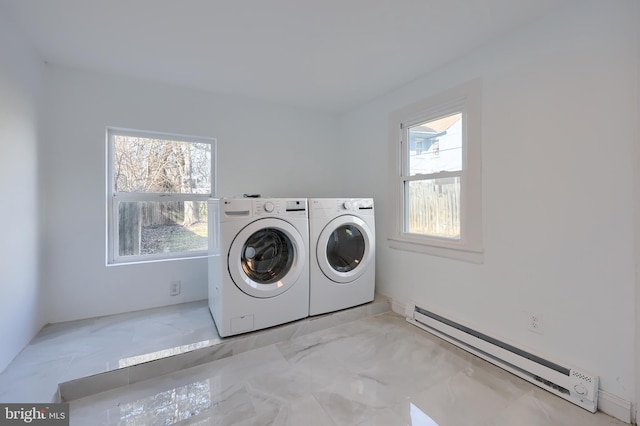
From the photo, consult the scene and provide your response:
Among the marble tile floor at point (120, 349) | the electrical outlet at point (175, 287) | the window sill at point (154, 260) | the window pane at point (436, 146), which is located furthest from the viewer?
the electrical outlet at point (175, 287)

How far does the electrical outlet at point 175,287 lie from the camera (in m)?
2.51

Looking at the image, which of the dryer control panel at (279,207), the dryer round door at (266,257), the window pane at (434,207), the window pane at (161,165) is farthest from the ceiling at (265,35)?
the dryer round door at (266,257)

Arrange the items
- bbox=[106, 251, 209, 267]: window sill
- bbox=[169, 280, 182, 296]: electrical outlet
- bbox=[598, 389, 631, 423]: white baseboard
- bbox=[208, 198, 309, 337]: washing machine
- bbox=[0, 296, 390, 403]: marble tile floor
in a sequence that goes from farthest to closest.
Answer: bbox=[169, 280, 182, 296]: electrical outlet → bbox=[106, 251, 209, 267]: window sill → bbox=[208, 198, 309, 337]: washing machine → bbox=[0, 296, 390, 403]: marble tile floor → bbox=[598, 389, 631, 423]: white baseboard

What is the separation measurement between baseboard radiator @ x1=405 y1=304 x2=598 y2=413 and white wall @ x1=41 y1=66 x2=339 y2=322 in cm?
212

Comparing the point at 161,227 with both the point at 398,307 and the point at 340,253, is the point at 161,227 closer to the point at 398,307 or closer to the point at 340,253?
the point at 340,253

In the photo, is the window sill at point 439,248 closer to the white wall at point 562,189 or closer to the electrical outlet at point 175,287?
the white wall at point 562,189

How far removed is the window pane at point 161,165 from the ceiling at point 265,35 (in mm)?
567

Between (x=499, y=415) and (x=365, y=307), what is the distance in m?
1.24

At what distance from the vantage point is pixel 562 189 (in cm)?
152

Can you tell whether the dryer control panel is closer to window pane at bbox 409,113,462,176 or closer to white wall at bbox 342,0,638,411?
window pane at bbox 409,113,462,176

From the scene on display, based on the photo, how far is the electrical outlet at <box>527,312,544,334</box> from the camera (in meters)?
1.62

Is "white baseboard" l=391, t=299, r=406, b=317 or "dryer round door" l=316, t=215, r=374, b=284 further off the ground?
"dryer round door" l=316, t=215, r=374, b=284

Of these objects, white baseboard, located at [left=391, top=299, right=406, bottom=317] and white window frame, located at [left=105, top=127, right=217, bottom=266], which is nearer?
white window frame, located at [left=105, top=127, right=217, bottom=266]

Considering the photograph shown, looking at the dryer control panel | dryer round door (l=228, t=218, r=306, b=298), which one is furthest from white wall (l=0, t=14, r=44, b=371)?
the dryer control panel
